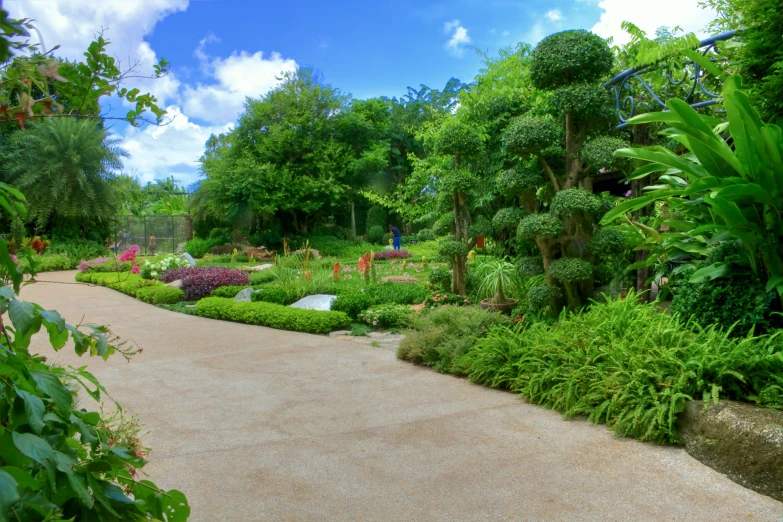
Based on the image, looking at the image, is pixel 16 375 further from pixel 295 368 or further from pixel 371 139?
pixel 371 139

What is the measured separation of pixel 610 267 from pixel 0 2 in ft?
21.3

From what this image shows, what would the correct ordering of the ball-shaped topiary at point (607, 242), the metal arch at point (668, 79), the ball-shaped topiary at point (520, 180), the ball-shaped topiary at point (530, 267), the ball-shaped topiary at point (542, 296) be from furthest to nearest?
the ball-shaped topiary at point (530, 267) → the ball-shaped topiary at point (520, 180) → the ball-shaped topiary at point (542, 296) → the ball-shaped topiary at point (607, 242) → the metal arch at point (668, 79)

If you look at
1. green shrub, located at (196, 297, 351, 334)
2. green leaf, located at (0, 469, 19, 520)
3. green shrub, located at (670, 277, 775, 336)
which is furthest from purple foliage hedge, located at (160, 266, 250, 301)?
green leaf, located at (0, 469, 19, 520)

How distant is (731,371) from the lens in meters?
3.55

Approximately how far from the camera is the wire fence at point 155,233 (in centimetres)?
2223

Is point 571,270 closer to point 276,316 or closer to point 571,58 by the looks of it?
point 571,58

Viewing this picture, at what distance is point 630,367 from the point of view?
13.3 ft

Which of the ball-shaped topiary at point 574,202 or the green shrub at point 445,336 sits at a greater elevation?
the ball-shaped topiary at point 574,202

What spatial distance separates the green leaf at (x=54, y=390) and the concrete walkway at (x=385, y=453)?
1966 millimetres

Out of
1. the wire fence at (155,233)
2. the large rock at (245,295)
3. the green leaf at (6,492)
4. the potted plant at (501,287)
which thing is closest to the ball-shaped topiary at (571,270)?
the potted plant at (501,287)

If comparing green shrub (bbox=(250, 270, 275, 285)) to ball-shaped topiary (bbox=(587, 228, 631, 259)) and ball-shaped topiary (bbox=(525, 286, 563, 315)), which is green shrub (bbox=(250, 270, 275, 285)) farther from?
ball-shaped topiary (bbox=(587, 228, 631, 259))

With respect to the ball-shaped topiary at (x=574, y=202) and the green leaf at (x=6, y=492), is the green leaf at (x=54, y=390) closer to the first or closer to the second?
the green leaf at (x=6, y=492)

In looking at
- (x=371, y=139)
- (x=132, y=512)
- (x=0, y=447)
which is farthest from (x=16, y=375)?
(x=371, y=139)

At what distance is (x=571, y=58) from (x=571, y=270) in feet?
7.07
